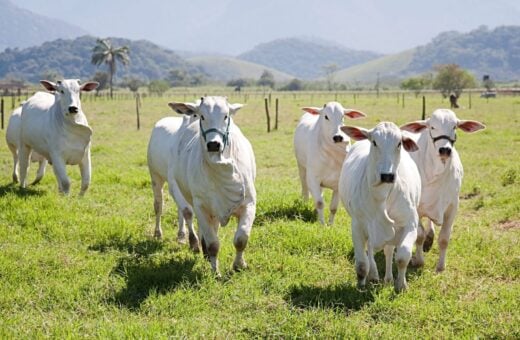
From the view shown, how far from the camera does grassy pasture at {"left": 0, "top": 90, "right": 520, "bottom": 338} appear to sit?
17.1ft

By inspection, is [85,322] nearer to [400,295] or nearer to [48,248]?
[48,248]

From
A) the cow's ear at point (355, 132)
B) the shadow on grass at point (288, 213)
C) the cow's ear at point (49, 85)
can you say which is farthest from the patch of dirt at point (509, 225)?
the cow's ear at point (49, 85)

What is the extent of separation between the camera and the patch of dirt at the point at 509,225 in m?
8.95

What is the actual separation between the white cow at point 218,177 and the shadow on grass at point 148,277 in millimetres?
352

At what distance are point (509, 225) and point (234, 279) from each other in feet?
16.3

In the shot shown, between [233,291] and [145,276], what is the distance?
43.4 inches

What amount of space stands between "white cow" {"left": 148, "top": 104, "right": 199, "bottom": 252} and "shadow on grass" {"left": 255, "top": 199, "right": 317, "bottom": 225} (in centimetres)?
137

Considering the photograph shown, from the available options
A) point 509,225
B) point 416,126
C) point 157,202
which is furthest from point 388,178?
point 509,225

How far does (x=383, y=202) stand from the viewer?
586cm

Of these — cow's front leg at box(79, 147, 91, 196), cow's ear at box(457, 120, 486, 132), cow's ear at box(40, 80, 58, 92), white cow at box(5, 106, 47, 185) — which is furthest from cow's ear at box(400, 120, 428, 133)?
white cow at box(5, 106, 47, 185)

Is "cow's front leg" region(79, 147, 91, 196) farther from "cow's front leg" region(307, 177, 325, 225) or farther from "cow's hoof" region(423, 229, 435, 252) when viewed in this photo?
"cow's hoof" region(423, 229, 435, 252)

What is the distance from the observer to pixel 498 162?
14.8 meters

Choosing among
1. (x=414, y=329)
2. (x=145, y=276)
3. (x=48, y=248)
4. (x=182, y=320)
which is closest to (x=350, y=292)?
(x=414, y=329)

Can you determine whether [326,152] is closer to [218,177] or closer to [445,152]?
[445,152]
